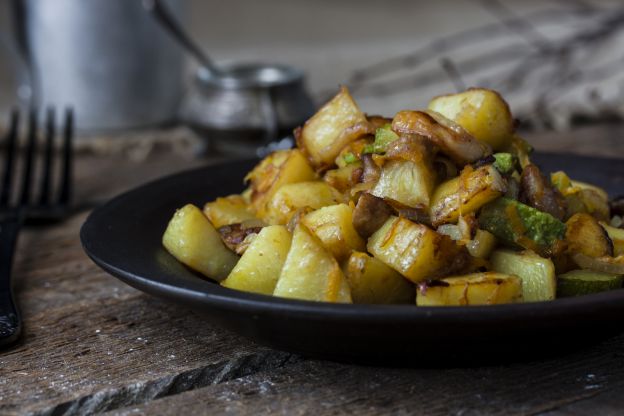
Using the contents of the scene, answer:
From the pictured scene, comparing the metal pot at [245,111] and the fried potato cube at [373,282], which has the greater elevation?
the metal pot at [245,111]

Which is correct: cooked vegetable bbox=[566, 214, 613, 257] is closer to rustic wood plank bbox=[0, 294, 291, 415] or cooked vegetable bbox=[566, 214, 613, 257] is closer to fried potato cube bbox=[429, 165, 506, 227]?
fried potato cube bbox=[429, 165, 506, 227]

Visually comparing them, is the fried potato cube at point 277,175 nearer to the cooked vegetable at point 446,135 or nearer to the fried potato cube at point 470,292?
the cooked vegetable at point 446,135

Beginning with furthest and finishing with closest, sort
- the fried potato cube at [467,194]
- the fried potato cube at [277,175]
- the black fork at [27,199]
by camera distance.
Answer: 1. the black fork at [27,199]
2. the fried potato cube at [277,175]
3. the fried potato cube at [467,194]

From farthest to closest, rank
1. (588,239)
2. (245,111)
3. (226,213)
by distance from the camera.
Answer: (245,111) → (226,213) → (588,239)

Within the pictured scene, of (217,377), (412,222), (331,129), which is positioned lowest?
(217,377)

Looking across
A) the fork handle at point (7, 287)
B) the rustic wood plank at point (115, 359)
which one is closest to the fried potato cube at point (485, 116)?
the rustic wood plank at point (115, 359)

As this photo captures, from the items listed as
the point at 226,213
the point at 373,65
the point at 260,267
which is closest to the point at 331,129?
the point at 226,213

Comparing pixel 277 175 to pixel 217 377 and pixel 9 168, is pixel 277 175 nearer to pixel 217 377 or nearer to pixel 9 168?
pixel 217 377
